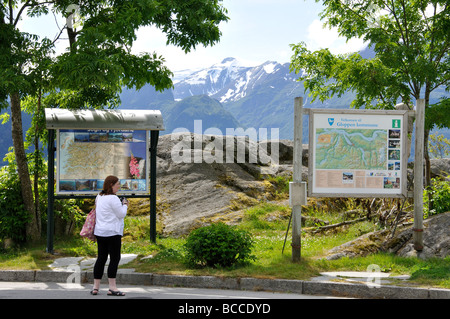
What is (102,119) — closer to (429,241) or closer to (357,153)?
(357,153)

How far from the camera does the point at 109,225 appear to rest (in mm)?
7289

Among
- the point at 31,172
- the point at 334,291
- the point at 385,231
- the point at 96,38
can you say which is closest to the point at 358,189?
the point at 385,231

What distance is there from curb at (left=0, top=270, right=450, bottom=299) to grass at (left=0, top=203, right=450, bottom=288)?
7.7 inches

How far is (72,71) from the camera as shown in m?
10.2

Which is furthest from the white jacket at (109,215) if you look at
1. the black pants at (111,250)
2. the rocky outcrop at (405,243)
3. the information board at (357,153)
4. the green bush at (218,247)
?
the rocky outcrop at (405,243)

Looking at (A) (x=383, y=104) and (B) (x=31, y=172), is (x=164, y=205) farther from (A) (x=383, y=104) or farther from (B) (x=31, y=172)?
(A) (x=383, y=104)

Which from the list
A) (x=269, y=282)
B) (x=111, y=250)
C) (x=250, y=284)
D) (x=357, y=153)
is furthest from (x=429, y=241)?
(x=111, y=250)

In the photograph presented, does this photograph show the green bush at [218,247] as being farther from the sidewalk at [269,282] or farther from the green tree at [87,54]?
the green tree at [87,54]

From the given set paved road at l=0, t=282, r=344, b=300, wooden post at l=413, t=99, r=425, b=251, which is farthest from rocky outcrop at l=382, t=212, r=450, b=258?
paved road at l=0, t=282, r=344, b=300

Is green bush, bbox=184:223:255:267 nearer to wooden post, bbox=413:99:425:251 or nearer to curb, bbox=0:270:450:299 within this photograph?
curb, bbox=0:270:450:299

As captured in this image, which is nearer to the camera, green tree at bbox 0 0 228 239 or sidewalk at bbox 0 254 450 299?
sidewalk at bbox 0 254 450 299

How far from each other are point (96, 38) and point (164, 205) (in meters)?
5.82

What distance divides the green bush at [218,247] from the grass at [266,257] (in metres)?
0.19

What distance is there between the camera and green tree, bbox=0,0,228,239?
10438mm
